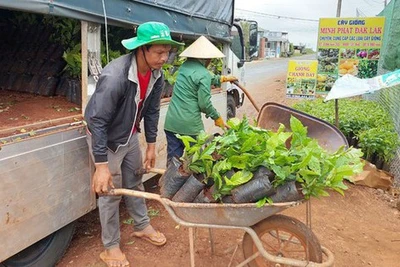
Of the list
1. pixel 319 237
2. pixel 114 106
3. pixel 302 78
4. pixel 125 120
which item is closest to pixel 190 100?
pixel 125 120

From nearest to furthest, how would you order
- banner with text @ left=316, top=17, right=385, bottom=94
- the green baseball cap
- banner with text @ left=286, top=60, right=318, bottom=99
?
the green baseball cap < banner with text @ left=286, top=60, right=318, bottom=99 < banner with text @ left=316, top=17, right=385, bottom=94

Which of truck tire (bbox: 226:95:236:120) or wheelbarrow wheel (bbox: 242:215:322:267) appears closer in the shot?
wheelbarrow wheel (bbox: 242:215:322:267)

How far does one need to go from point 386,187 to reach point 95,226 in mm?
3961

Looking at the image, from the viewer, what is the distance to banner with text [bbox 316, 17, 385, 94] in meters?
8.99

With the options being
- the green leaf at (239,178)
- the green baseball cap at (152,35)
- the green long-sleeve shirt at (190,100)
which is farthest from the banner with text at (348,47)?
the green leaf at (239,178)

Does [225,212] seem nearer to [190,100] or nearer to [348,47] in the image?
[190,100]

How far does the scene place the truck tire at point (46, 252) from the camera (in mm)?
2967

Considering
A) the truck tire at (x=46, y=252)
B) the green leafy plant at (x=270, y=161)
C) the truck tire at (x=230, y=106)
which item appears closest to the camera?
the green leafy plant at (x=270, y=161)

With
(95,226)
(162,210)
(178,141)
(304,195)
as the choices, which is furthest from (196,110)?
(304,195)

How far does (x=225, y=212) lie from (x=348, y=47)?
831cm

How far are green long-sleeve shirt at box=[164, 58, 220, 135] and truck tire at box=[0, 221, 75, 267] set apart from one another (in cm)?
149

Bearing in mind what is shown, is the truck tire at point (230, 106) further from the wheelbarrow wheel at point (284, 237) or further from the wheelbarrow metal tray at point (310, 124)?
the wheelbarrow wheel at point (284, 237)

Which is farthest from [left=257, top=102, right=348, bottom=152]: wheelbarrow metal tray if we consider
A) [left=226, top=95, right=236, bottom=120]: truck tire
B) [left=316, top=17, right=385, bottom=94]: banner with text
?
[left=316, top=17, right=385, bottom=94]: banner with text

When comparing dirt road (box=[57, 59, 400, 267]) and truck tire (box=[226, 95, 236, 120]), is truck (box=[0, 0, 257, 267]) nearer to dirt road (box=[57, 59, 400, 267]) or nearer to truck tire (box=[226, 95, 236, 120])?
dirt road (box=[57, 59, 400, 267])
